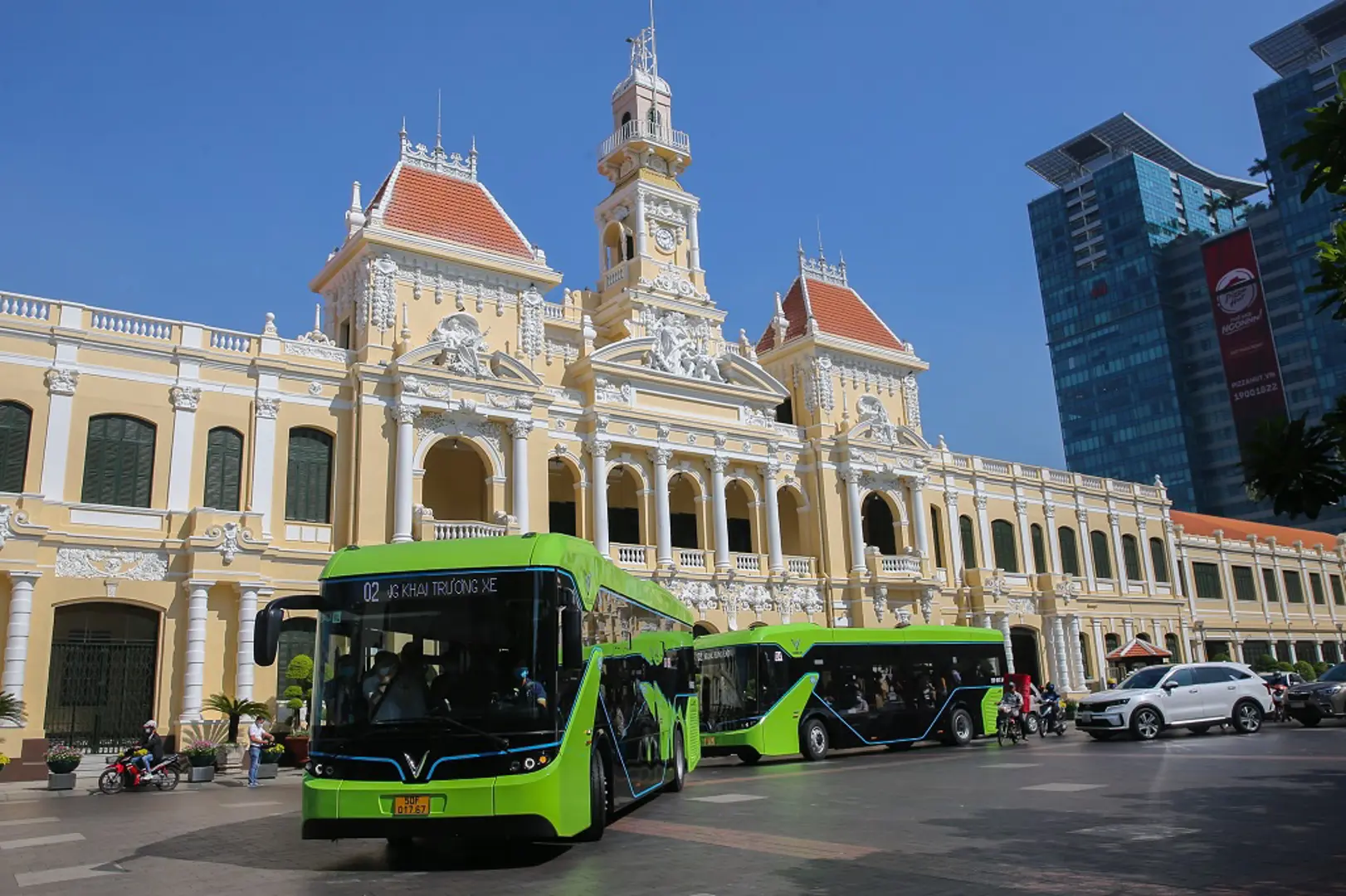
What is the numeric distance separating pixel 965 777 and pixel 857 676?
7.00 m

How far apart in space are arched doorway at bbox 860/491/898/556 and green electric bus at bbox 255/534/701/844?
30977 mm

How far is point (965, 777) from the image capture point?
1581cm

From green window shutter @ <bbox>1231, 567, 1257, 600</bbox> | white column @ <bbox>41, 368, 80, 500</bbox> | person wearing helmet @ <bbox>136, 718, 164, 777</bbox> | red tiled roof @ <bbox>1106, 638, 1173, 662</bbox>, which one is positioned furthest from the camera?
green window shutter @ <bbox>1231, 567, 1257, 600</bbox>

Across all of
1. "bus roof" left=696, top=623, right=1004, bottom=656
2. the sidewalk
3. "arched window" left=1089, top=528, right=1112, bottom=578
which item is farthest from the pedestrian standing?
"arched window" left=1089, top=528, right=1112, bottom=578

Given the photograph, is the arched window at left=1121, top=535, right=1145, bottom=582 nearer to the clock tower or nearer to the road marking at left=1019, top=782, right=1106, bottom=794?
the clock tower

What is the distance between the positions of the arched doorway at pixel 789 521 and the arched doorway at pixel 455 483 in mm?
11882

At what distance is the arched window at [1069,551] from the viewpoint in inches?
1839

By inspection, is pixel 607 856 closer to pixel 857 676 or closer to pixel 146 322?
pixel 857 676

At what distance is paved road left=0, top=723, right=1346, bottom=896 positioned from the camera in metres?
7.91

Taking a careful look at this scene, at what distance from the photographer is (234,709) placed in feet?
74.7

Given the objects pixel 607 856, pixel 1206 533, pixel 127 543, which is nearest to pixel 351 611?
pixel 607 856

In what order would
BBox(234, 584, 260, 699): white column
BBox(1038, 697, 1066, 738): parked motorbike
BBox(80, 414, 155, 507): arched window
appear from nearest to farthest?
BBox(234, 584, 260, 699): white column → BBox(80, 414, 155, 507): arched window → BBox(1038, 697, 1066, 738): parked motorbike

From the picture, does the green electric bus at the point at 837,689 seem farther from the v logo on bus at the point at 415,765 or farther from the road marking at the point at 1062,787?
the v logo on bus at the point at 415,765

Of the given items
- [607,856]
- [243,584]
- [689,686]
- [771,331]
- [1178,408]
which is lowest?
[607,856]
